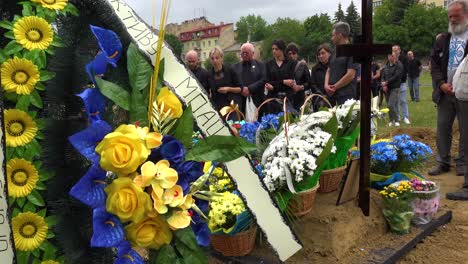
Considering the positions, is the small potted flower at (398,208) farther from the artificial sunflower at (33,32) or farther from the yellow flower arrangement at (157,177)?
the artificial sunflower at (33,32)

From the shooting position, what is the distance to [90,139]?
4.42 feet

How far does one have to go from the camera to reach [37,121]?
1.42m

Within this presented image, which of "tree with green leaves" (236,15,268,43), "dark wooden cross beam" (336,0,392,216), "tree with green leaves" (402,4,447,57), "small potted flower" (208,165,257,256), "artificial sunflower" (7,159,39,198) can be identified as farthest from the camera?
"tree with green leaves" (236,15,268,43)

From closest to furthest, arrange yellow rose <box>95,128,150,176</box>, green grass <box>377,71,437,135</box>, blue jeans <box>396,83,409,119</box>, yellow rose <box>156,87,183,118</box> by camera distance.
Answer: yellow rose <box>95,128,150,176</box>
yellow rose <box>156,87,183,118</box>
green grass <box>377,71,437,135</box>
blue jeans <box>396,83,409,119</box>

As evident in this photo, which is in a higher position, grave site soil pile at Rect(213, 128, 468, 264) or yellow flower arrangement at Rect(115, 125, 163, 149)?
yellow flower arrangement at Rect(115, 125, 163, 149)

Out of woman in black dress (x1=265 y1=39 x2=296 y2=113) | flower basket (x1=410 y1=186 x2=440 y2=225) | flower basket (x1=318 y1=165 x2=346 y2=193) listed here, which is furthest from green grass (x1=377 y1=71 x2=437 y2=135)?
flower basket (x1=318 y1=165 x2=346 y2=193)

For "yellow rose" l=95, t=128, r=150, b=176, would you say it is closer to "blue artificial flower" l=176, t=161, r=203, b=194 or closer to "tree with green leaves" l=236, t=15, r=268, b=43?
"blue artificial flower" l=176, t=161, r=203, b=194

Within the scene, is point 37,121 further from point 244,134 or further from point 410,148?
point 410,148

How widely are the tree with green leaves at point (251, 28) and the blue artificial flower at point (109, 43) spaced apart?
7647 cm

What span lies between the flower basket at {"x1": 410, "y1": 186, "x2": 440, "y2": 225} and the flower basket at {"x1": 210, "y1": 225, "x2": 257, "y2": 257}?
1.24 m

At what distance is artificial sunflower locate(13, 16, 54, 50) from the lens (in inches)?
54.3

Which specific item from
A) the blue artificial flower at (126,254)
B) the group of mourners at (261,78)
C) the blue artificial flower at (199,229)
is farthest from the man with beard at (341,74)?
the blue artificial flower at (126,254)

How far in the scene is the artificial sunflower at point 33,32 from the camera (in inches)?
54.3

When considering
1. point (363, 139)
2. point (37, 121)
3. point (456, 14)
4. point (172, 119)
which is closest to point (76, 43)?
point (37, 121)
